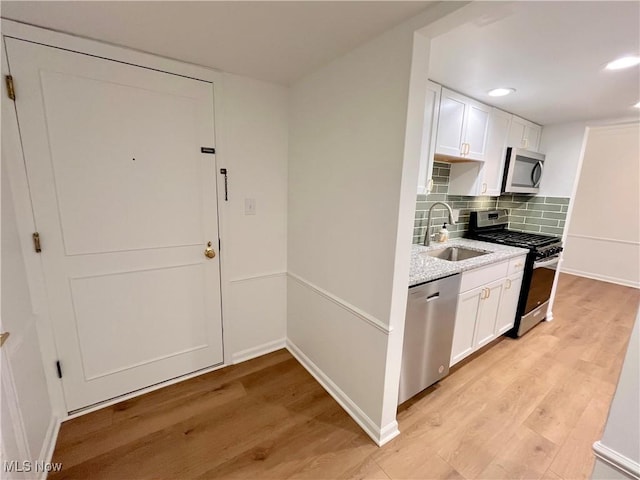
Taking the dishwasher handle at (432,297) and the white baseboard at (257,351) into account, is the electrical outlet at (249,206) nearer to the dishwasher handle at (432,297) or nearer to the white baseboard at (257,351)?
the white baseboard at (257,351)

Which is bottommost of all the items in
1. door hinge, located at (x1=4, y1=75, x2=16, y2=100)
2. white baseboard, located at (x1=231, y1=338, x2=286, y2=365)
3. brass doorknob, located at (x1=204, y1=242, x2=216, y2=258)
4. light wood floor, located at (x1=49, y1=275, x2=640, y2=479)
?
light wood floor, located at (x1=49, y1=275, x2=640, y2=479)

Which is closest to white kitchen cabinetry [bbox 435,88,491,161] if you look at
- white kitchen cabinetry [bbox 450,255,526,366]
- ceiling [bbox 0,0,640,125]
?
ceiling [bbox 0,0,640,125]

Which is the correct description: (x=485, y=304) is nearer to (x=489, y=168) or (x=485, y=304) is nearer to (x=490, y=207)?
(x=489, y=168)

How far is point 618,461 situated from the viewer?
782 mm

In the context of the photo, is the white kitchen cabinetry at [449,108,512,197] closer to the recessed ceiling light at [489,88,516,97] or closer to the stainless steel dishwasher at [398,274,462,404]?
the recessed ceiling light at [489,88,516,97]

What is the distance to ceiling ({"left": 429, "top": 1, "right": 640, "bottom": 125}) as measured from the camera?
113 cm

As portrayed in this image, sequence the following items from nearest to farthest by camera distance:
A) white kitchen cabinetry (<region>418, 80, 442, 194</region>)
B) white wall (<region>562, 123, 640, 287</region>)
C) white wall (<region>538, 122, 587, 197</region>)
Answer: white kitchen cabinetry (<region>418, 80, 442, 194</region>) → white wall (<region>538, 122, 587, 197</region>) → white wall (<region>562, 123, 640, 287</region>)

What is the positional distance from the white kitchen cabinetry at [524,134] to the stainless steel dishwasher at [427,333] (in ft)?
5.89

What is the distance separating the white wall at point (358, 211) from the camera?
134 centimetres

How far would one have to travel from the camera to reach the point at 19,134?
135 cm

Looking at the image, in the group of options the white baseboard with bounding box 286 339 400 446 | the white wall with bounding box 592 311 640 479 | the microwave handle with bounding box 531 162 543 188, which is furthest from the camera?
the microwave handle with bounding box 531 162 543 188

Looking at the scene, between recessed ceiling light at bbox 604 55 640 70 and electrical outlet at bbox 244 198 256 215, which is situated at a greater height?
recessed ceiling light at bbox 604 55 640 70

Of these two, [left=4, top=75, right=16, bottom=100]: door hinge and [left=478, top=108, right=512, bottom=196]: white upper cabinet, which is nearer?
[left=4, top=75, right=16, bottom=100]: door hinge

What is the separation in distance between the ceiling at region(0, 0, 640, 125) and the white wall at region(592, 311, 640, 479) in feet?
3.97
